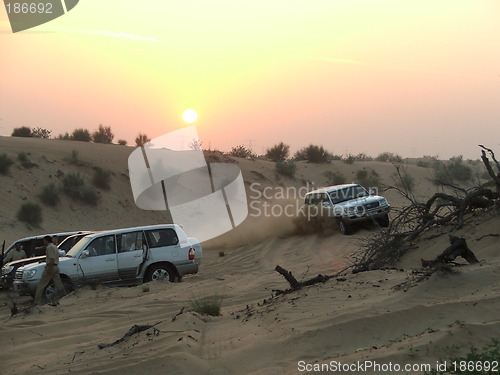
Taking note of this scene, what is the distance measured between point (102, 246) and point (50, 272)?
166 cm

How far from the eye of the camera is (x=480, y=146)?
41.7ft

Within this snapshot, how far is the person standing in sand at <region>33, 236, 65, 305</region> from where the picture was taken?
13.5m

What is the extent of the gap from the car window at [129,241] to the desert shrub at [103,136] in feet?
139

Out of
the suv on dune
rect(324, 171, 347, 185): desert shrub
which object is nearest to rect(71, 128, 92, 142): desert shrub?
rect(324, 171, 347, 185): desert shrub

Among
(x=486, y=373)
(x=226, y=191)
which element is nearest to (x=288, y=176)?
(x=226, y=191)

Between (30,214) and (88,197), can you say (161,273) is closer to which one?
(30,214)

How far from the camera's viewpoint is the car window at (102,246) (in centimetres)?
1496

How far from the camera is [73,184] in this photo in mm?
38000

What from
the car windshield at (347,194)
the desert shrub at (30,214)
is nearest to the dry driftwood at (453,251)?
the car windshield at (347,194)

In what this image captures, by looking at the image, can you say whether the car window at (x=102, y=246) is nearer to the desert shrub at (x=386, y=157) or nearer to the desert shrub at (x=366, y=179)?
the desert shrub at (x=366, y=179)

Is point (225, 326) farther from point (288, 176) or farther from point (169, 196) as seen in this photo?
point (288, 176)

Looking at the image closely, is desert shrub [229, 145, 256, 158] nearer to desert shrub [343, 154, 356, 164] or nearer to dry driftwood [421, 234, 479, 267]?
desert shrub [343, 154, 356, 164]

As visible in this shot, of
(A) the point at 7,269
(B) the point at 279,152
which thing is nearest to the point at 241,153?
(B) the point at 279,152

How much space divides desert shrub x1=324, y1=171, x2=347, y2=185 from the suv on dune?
25120 mm
